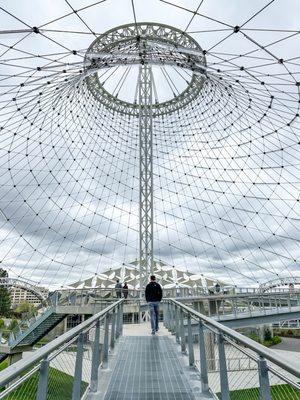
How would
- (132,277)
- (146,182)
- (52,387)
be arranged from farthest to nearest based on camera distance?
(132,277) < (146,182) < (52,387)

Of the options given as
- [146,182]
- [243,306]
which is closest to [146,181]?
[146,182]

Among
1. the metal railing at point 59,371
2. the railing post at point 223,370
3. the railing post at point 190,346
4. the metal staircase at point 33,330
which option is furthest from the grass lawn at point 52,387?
the metal staircase at point 33,330

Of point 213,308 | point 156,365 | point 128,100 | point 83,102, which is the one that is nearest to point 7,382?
point 156,365

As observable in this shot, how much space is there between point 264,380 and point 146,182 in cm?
2335

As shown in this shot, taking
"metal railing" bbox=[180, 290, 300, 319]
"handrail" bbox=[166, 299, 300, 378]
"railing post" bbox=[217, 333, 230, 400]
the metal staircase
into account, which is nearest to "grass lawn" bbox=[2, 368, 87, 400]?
"handrail" bbox=[166, 299, 300, 378]

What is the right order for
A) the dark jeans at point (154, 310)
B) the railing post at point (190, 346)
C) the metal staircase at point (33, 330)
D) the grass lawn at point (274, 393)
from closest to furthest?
1. the grass lawn at point (274, 393)
2. the railing post at point (190, 346)
3. the dark jeans at point (154, 310)
4. the metal staircase at point (33, 330)

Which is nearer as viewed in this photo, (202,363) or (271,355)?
(271,355)

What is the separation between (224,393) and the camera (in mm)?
3975

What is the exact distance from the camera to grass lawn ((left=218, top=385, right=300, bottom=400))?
8.39 ft

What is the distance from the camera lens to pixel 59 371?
3.39m

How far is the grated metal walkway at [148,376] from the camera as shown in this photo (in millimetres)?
4793

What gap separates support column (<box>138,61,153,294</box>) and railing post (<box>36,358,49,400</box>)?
21434 millimetres

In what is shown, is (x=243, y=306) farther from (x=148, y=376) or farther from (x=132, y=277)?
(x=132, y=277)

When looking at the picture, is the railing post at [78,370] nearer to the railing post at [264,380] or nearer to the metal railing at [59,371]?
the metal railing at [59,371]
